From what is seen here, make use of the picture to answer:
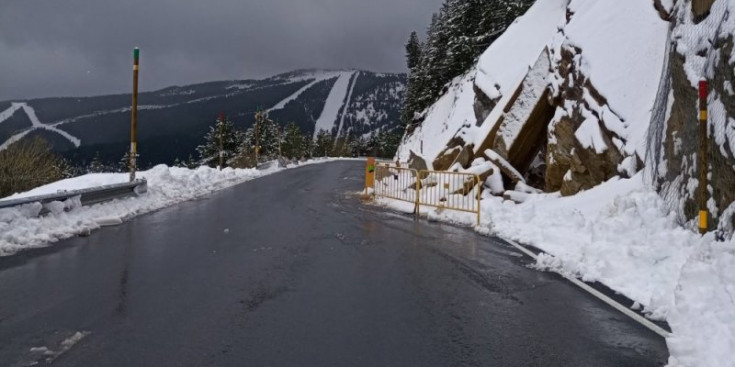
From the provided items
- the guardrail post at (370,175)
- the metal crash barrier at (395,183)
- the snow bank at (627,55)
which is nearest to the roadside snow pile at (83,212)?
the guardrail post at (370,175)

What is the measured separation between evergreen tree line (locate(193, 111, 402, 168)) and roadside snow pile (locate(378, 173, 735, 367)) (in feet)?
125

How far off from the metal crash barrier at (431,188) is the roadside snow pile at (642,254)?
0.96 meters

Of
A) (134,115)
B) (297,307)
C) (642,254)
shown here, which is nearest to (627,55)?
(642,254)

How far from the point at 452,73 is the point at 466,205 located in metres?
39.1

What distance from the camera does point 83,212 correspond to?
12086 mm

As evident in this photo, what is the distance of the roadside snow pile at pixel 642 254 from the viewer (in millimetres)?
4727

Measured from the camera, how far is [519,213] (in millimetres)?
13000

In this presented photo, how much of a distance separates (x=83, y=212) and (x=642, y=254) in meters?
11.3

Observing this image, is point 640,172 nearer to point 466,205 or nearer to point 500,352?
point 466,205

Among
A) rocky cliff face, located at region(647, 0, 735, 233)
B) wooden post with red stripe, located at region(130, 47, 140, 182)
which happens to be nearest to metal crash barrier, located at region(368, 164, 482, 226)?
rocky cliff face, located at region(647, 0, 735, 233)

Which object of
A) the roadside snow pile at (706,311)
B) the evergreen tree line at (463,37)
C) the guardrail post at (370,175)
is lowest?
the roadside snow pile at (706,311)

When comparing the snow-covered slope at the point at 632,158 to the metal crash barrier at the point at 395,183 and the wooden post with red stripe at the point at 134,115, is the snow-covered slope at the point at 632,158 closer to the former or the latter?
the metal crash barrier at the point at 395,183

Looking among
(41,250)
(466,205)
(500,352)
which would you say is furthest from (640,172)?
(41,250)

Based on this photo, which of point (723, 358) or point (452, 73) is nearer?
point (723, 358)
